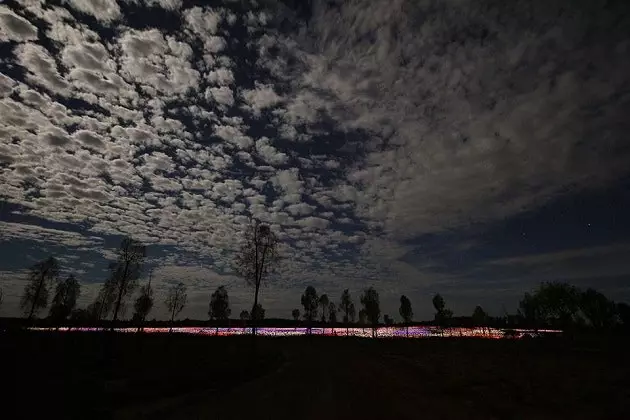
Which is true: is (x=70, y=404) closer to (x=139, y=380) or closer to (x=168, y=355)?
(x=139, y=380)

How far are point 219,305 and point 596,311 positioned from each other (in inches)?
3978

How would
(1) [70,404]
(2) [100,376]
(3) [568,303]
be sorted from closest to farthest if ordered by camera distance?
(1) [70,404]
(2) [100,376]
(3) [568,303]

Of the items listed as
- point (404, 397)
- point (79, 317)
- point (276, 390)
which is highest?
point (79, 317)

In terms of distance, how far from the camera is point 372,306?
3930 inches

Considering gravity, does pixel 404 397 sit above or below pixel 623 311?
below

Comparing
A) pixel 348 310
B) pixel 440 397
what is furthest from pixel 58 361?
pixel 348 310

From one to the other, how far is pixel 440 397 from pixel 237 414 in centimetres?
980

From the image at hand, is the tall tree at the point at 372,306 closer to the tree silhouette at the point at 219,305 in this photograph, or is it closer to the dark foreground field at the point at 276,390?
the tree silhouette at the point at 219,305

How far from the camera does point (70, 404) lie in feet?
36.2

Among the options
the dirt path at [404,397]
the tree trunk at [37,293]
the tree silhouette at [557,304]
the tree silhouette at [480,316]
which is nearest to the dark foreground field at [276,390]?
the dirt path at [404,397]

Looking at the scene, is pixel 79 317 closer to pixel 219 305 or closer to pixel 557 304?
pixel 219 305

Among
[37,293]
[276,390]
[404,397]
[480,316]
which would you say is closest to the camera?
[404,397]

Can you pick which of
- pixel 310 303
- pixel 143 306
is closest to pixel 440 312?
pixel 310 303

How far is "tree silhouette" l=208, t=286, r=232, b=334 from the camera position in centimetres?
9431
